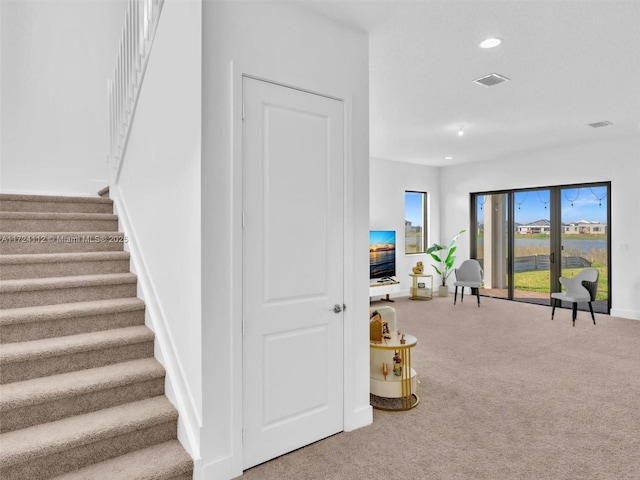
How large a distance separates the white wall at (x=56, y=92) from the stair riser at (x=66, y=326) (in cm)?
278

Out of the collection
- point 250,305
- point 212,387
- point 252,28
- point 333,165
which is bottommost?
point 212,387

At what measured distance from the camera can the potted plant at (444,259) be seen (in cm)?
812

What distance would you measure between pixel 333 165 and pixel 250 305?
1014 millimetres

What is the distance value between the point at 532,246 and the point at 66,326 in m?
7.22

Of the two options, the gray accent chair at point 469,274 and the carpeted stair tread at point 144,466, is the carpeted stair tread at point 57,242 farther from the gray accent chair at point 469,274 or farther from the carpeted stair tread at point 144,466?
the gray accent chair at point 469,274

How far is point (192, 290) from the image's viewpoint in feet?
6.99

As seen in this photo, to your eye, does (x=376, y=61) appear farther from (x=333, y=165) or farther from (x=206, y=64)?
(x=206, y=64)

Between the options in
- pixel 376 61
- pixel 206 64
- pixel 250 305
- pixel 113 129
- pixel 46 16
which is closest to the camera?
pixel 206 64

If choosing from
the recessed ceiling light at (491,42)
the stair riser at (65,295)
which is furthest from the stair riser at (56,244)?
the recessed ceiling light at (491,42)

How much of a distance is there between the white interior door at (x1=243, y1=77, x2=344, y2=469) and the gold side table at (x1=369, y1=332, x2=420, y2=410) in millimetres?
556

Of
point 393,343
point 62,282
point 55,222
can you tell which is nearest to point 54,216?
point 55,222

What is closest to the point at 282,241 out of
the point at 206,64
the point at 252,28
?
the point at 206,64

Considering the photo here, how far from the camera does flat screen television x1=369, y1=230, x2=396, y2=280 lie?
7.29m

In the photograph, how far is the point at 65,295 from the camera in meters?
2.66
